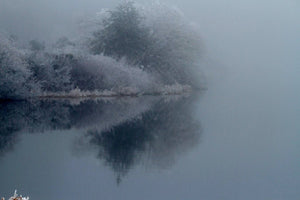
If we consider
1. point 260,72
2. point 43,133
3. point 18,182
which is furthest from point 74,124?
point 260,72

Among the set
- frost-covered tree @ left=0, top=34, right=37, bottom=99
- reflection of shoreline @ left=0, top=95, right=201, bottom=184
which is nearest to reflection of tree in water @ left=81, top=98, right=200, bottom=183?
reflection of shoreline @ left=0, top=95, right=201, bottom=184

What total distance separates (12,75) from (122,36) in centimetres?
1519

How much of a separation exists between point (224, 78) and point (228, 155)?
50.9 m

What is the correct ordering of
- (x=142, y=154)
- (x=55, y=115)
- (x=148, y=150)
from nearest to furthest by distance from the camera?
(x=142, y=154) → (x=148, y=150) → (x=55, y=115)

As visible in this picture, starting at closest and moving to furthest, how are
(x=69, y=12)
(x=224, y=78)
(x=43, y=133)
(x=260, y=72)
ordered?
(x=43, y=133)
(x=224, y=78)
(x=69, y=12)
(x=260, y=72)

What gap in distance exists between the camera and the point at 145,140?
16.3m

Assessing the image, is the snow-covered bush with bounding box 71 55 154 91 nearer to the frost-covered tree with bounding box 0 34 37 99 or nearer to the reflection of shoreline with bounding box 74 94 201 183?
the frost-covered tree with bounding box 0 34 37 99

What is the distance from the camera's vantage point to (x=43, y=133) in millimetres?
16281

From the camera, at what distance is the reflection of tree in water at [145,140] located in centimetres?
1319

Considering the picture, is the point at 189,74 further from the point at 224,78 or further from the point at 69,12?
the point at 69,12

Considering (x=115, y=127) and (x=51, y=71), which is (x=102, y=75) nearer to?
(x=51, y=71)

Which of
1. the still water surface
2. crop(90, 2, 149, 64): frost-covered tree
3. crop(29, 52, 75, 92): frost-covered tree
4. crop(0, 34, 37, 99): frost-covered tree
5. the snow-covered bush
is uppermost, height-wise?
crop(90, 2, 149, 64): frost-covered tree

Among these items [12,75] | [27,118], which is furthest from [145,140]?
[12,75]

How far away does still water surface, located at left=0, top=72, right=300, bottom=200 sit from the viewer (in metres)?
10.5
